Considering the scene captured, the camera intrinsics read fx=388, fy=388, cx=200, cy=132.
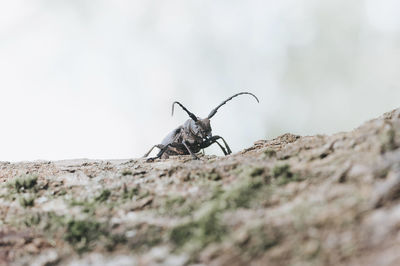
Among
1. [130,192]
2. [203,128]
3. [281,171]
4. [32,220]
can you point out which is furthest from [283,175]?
[203,128]

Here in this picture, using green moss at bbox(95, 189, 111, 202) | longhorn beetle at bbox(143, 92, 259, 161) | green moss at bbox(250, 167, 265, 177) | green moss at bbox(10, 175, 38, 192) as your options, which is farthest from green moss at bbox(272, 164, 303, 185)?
longhorn beetle at bbox(143, 92, 259, 161)

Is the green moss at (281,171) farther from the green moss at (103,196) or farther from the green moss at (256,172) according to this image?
the green moss at (103,196)

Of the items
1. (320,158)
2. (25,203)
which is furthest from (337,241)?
(25,203)

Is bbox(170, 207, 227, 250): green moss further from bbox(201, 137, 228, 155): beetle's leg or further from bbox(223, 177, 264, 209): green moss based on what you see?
bbox(201, 137, 228, 155): beetle's leg

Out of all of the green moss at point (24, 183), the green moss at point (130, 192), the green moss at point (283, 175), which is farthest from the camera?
the green moss at point (24, 183)

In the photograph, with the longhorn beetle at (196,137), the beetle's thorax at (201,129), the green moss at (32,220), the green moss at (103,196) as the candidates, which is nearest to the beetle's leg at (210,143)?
the longhorn beetle at (196,137)

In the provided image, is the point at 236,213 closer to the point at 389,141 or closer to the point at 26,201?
the point at 389,141
